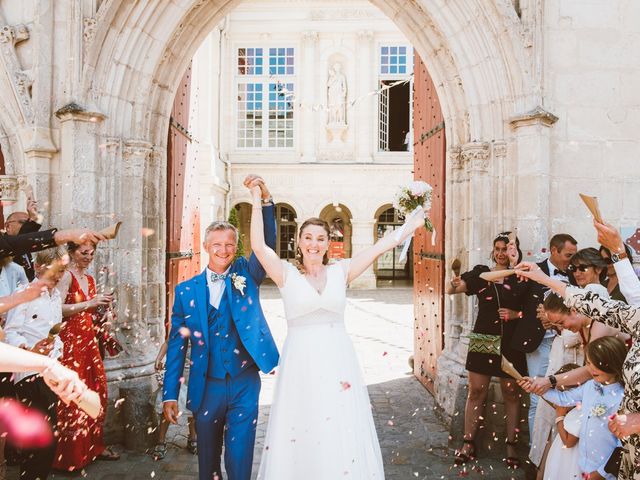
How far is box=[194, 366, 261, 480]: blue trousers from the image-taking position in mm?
3127

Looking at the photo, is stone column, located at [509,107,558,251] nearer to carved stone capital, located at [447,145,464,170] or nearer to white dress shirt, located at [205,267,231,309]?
carved stone capital, located at [447,145,464,170]

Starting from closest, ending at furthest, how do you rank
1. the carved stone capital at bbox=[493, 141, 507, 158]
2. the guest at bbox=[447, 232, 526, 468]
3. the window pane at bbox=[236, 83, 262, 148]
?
the guest at bbox=[447, 232, 526, 468], the carved stone capital at bbox=[493, 141, 507, 158], the window pane at bbox=[236, 83, 262, 148]

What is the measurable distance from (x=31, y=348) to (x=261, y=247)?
176cm

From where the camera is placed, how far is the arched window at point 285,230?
24125 millimetres

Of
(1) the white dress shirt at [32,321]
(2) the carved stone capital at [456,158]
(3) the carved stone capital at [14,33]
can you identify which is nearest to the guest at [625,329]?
(2) the carved stone capital at [456,158]

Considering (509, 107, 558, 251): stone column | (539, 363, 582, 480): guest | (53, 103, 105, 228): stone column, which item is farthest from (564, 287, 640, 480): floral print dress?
(53, 103, 105, 228): stone column

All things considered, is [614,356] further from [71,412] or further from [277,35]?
[277,35]

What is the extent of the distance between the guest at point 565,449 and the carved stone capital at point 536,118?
102 inches

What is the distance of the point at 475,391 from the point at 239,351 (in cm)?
223

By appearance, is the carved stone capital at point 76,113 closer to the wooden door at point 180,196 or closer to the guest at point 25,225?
the guest at point 25,225

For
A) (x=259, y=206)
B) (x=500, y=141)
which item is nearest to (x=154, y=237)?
(x=259, y=206)

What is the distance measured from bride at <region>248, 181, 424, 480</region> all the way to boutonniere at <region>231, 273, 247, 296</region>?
180mm

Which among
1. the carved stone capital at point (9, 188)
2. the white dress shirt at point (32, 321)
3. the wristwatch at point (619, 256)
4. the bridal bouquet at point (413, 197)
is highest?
the carved stone capital at point (9, 188)

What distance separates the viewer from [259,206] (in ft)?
10.6
